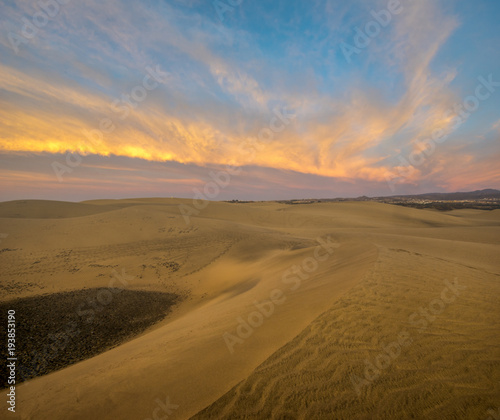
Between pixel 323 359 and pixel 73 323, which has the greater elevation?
pixel 323 359

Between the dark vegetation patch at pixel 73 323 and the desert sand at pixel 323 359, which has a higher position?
the desert sand at pixel 323 359

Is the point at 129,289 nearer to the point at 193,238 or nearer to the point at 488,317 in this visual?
the point at 193,238

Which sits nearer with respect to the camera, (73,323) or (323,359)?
(323,359)

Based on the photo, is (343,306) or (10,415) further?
(343,306)

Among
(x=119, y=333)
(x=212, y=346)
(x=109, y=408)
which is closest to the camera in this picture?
(x=109, y=408)

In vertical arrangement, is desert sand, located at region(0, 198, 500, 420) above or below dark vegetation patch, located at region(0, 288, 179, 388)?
above

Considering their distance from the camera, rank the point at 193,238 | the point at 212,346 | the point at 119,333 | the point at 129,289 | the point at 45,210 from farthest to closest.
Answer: the point at 45,210 < the point at 193,238 < the point at 129,289 < the point at 119,333 < the point at 212,346

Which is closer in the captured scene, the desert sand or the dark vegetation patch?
the desert sand

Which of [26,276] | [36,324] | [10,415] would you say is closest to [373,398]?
[10,415]
